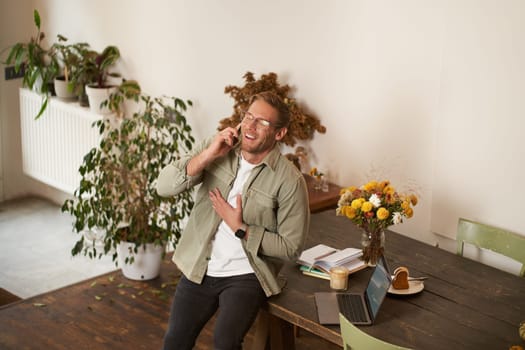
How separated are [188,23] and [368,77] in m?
1.38

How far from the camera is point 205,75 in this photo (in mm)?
5020

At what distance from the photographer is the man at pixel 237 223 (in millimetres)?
3107

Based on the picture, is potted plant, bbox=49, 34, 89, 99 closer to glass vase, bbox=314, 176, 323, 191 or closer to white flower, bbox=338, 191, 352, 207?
glass vase, bbox=314, 176, 323, 191

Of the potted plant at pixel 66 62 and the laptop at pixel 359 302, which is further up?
the potted plant at pixel 66 62

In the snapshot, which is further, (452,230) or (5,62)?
(5,62)

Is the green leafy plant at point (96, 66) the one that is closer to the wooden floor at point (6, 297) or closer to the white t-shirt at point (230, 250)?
the wooden floor at point (6, 297)

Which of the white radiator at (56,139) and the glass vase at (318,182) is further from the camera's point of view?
the white radiator at (56,139)

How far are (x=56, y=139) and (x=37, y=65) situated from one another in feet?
1.83

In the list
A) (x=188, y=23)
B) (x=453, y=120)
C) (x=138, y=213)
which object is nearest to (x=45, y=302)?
(x=138, y=213)

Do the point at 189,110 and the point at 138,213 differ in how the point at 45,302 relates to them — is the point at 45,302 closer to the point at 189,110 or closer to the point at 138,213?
the point at 138,213

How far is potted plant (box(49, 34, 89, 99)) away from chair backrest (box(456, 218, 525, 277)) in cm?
306

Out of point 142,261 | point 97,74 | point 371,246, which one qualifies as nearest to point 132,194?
point 142,261

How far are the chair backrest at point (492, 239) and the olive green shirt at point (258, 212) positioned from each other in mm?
943

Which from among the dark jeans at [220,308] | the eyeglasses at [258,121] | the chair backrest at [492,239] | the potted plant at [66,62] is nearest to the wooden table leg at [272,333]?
the dark jeans at [220,308]
